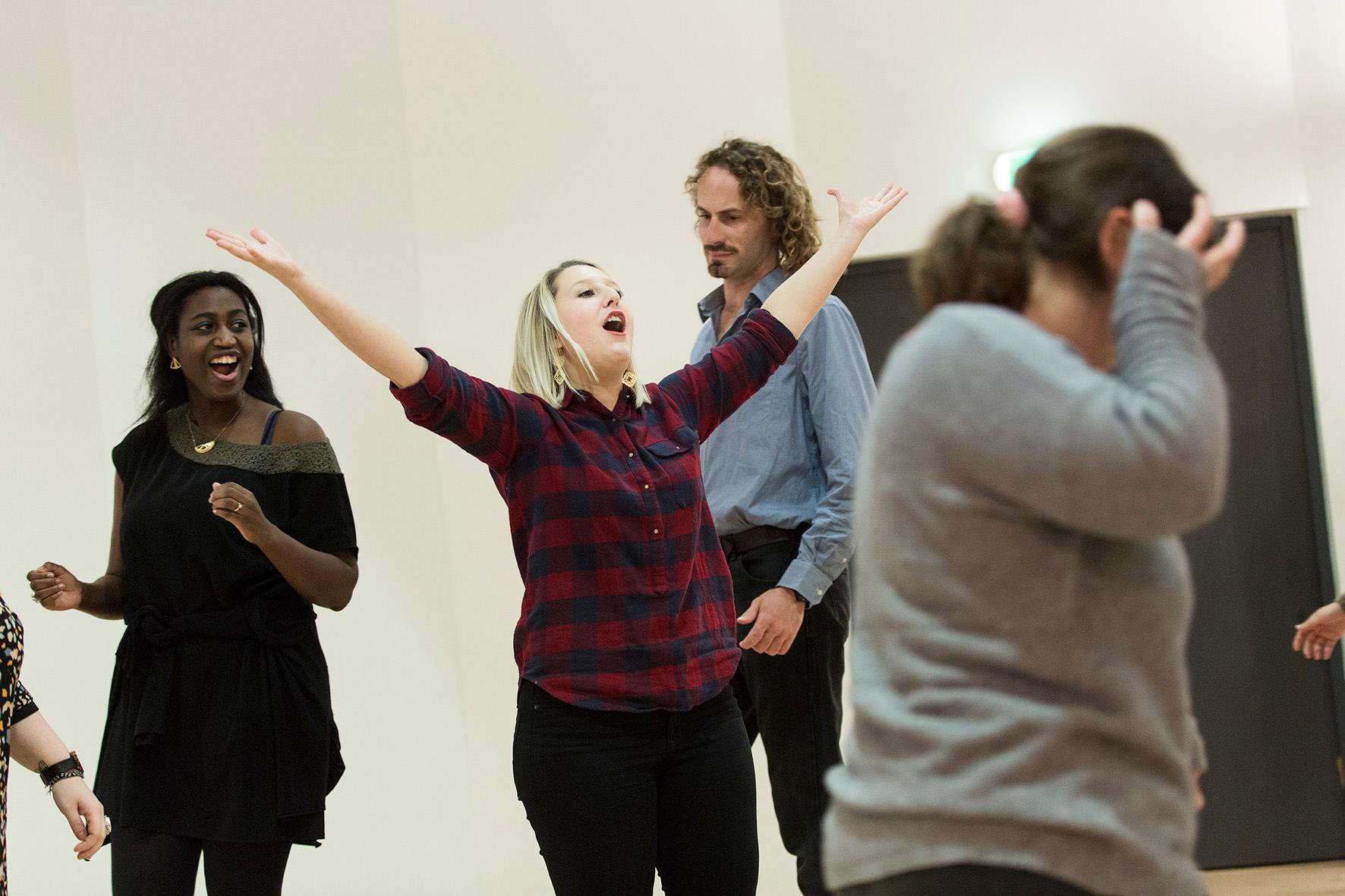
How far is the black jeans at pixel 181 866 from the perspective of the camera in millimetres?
2342

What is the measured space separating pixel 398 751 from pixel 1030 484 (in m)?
3.24

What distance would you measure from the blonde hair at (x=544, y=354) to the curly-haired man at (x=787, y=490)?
1.50 feet

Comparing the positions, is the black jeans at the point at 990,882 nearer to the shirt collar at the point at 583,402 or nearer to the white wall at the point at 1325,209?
the shirt collar at the point at 583,402

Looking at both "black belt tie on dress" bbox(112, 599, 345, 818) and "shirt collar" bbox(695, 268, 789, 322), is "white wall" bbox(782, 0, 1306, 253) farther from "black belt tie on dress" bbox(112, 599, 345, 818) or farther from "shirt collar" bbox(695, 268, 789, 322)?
"black belt tie on dress" bbox(112, 599, 345, 818)

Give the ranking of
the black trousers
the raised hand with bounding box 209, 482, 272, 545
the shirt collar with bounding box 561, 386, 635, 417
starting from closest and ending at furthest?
1. the shirt collar with bounding box 561, 386, 635, 417
2. the raised hand with bounding box 209, 482, 272, 545
3. the black trousers

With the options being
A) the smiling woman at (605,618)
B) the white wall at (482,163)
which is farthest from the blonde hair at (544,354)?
the white wall at (482,163)

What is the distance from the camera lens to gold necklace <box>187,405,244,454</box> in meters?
2.58

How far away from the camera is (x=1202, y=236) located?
100cm

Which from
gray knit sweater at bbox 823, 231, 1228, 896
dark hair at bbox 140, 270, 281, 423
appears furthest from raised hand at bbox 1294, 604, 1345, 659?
dark hair at bbox 140, 270, 281, 423

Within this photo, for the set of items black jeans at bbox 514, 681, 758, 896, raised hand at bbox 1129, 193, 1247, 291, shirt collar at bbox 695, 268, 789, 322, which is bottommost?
black jeans at bbox 514, 681, 758, 896

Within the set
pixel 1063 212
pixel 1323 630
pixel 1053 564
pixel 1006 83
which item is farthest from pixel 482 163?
pixel 1053 564

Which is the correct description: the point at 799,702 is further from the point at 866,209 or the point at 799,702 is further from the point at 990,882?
the point at 990,882

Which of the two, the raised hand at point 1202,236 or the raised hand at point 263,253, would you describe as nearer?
the raised hand at point 1202,236

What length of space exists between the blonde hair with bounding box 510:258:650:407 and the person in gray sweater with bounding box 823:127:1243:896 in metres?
1.09
